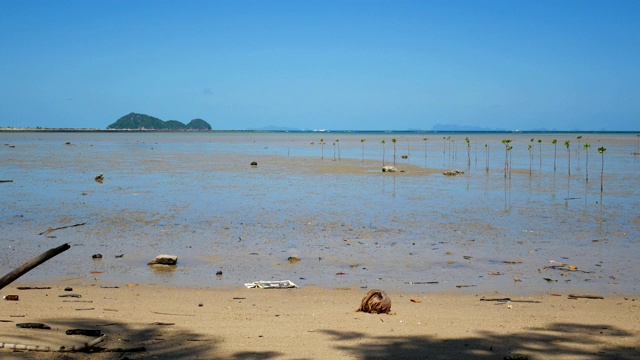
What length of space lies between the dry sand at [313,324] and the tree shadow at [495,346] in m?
0.01

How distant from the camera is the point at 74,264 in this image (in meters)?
10.3

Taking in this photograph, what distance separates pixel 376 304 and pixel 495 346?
171 cm

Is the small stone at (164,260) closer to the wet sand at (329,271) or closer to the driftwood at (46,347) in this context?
the wet sand at (329,271)

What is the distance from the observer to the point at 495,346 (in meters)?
5.82

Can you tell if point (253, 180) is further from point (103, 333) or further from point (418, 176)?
point (103, 333)

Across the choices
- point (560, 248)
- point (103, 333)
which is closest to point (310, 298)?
point (103, 333)

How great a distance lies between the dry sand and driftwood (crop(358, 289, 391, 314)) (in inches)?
4.8

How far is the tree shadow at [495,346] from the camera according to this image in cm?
555

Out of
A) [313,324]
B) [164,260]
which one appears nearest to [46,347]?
[313,324]

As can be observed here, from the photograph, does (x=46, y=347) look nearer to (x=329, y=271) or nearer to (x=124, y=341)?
(x=124, y=341)

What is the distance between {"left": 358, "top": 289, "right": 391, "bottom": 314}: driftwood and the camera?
7.17m

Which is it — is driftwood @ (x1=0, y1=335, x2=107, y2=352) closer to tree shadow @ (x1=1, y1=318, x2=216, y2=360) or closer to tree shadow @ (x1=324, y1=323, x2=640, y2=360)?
tree shadow @ (x1=1, y1=318, x2=216, y2=360)

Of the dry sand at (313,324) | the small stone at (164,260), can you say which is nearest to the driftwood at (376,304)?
the dry sand at (313,324)

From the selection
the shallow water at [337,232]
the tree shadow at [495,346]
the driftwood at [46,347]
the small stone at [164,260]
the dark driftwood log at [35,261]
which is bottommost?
the shallow water at [337,232]
